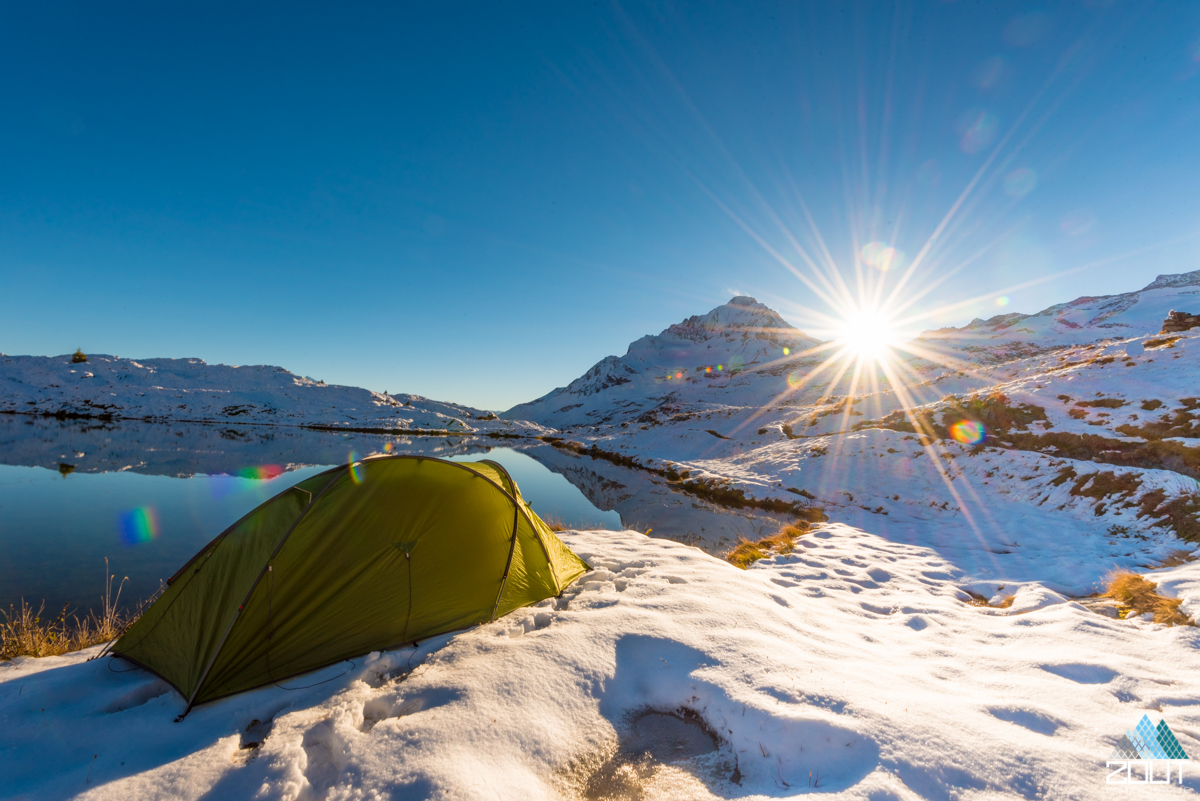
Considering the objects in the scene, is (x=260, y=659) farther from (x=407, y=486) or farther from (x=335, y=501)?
(x=407, y=486)

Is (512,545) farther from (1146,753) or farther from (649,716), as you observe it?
(1146,753)

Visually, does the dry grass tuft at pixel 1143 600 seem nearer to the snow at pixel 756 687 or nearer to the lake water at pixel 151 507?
the snow at pixel 756 687

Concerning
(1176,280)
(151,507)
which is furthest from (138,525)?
(1176,280)

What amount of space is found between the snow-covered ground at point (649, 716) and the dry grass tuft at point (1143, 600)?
11.0 inches

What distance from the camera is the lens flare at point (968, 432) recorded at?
56.2ft

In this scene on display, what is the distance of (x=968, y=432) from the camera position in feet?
58.4

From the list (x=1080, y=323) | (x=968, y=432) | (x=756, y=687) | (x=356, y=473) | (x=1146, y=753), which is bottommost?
(x=756, y=687)

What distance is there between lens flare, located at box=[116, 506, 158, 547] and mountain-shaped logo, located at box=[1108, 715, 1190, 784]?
19.4 metres

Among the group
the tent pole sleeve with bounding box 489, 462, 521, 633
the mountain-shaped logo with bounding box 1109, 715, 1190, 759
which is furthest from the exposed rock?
the tent pole sleeve with bounding box 489, 462, 521, 633

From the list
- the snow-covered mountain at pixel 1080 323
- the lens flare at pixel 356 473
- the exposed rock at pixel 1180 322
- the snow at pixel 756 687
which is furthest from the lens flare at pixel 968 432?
the snow-covered mountain at pixel 1080 323

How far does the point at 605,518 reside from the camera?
61.4 feet

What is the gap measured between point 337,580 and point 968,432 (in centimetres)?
2271

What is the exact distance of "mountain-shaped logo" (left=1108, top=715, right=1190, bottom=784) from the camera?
3160 millimetres

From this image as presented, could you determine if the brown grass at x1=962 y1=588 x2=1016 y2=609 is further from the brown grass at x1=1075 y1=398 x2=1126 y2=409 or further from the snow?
the brown grass at x1=1075 y1=398 x2=1126 y2=409
